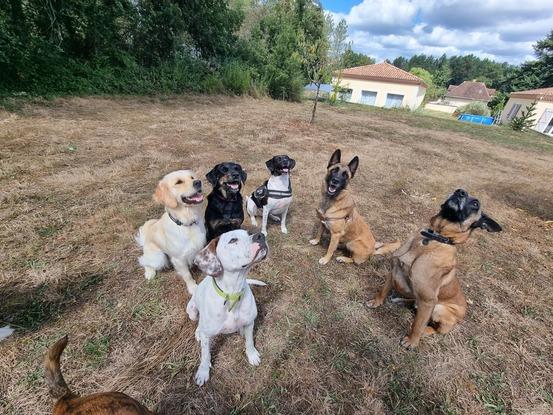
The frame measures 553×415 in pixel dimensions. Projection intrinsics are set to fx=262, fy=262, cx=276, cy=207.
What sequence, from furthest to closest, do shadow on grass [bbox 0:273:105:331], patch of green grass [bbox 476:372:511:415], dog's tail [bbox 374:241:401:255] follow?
1. dog's tail [bbox 374:241:401:255]
2. shadow on grass [bbox 0:273:105:331]
3. patch of green grass [bbox 476:372:511:415]

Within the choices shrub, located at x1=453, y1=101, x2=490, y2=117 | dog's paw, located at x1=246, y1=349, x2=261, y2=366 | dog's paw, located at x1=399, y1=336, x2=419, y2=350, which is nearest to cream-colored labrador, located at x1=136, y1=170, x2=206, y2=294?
dog's paw, located at x1=246, y1=349, x2=261, y2=366

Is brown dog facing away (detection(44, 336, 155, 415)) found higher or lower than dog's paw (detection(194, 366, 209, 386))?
higher

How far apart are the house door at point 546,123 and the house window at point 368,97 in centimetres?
1857

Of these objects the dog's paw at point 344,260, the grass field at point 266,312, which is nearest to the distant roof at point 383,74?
the grass field at point 266,312

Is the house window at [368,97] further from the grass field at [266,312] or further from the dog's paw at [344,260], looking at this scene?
the dog's paw at [344,260]

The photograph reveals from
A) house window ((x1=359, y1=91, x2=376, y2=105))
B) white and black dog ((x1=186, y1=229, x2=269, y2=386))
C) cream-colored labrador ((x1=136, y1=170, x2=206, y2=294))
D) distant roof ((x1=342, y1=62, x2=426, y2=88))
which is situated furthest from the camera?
house window ((x1=359, y1=91, x2=376, y2=105))

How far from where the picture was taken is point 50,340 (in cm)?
247

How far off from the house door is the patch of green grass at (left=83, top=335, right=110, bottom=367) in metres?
39.2

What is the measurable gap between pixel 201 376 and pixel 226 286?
37.9 inches

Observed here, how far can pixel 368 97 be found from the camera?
129ft

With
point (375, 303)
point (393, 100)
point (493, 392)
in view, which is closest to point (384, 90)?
point (393, 100)

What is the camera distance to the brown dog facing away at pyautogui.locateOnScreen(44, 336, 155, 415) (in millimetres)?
1380

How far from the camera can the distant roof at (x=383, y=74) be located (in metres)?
36.3

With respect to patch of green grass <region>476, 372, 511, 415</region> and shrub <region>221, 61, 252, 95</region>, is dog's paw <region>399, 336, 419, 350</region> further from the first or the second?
shrub <region>221, 61, 252, 95</region>
